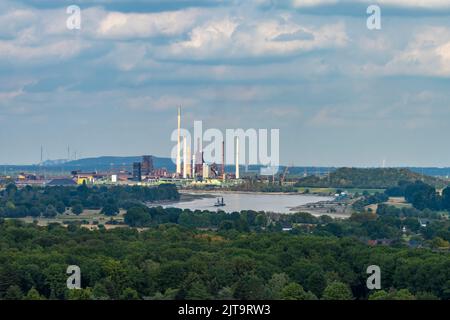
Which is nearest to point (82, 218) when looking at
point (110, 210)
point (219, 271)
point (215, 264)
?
point (110, 210)

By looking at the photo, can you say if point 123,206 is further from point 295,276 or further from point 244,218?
point 295,276

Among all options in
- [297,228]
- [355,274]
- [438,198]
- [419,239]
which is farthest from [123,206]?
[355,274]

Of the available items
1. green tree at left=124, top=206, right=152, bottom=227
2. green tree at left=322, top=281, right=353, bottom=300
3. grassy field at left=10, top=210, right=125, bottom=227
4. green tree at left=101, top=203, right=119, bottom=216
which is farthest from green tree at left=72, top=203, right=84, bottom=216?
green tree at left=322, top=281, right=353, bottom=300

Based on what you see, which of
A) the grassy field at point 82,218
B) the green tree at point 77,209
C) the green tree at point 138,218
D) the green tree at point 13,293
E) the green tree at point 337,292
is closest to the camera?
the green tree at point 337,292

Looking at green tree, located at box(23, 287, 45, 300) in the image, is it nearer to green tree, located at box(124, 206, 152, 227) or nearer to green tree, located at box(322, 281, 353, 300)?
green tree, located at box(322, 281, 353, 300)

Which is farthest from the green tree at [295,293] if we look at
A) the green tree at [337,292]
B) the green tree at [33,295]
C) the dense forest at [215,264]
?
the green tree at [33,295]

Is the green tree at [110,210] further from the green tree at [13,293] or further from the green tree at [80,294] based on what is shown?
the green tree at [80,294]

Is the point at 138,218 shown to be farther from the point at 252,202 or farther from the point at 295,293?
the point at 295,293
